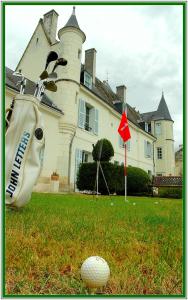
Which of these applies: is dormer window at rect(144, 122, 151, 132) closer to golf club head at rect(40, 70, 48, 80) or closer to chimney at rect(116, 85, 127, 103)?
chimney at rect(116, 85, 127, 103)

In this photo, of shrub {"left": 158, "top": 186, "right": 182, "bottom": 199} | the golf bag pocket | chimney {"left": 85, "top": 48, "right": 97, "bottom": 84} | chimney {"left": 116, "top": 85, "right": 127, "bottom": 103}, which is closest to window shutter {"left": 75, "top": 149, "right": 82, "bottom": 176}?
shrub {"left": 158, "top": 186, "right": 182, "bottom": 199}

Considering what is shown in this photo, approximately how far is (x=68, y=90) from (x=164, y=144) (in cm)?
1971

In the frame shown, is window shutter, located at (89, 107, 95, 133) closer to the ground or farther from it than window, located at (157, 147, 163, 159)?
→ farther from it

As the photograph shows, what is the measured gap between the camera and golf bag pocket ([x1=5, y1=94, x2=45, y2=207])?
3918 millimetres

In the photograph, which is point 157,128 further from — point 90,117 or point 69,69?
point 69,69

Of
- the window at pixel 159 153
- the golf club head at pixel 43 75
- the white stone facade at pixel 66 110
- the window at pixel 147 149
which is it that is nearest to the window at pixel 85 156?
the white stone facade at pixel 66 110

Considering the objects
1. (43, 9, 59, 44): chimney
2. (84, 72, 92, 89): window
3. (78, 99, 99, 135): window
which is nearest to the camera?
(43, 9, 59, 44): chimney

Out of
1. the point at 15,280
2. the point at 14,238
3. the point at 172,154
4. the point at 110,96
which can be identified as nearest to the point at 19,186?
the point at 14,238

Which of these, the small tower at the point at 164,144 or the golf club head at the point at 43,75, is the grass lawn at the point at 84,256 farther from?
the small tower at the point at 164,144

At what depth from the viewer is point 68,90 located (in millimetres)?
18125

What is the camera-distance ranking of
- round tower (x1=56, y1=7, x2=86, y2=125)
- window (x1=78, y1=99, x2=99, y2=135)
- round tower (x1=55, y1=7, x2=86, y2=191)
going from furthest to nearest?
window (x1=78, y1=99, x2=99, y2=135) < round tower (x1=56, y1=7, x2=86, y2=125) < round tower (x1=55, y1=7, x2=86, y2=191)

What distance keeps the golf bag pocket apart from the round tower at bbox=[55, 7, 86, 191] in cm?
1311

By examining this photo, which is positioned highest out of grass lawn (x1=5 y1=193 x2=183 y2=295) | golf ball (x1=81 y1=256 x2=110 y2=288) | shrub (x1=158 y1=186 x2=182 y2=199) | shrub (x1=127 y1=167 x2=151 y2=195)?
golf ball (x1=81 y1=256 x2=110 y2=288)

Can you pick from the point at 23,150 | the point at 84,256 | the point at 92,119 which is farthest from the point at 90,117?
the point at 84,256
